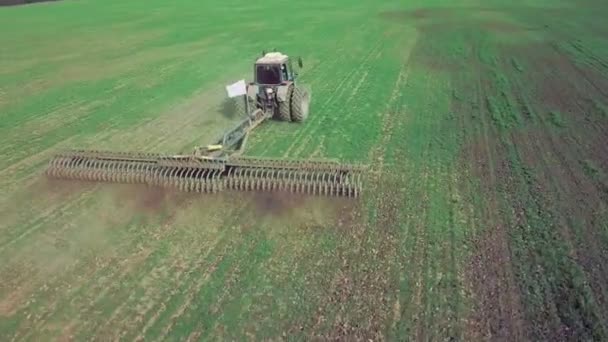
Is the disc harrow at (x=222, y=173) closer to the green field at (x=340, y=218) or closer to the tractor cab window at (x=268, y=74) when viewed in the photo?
the green field at (x=340, y=218)

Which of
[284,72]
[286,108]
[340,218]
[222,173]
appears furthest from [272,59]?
[340,218]

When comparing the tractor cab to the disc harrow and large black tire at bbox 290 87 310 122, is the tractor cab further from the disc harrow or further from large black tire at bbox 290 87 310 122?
the disc harrow

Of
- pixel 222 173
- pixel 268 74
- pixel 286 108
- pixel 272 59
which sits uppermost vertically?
pixel 272 59

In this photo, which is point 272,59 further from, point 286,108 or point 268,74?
point 286,108

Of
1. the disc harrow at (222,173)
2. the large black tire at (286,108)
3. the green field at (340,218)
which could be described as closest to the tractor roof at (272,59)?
the large black tire at (286,108)

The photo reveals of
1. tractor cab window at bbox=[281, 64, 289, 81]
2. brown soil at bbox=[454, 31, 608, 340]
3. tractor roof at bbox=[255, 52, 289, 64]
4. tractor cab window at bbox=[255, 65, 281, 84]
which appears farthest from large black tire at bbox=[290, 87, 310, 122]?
brown soil at bbox=[454, 31, 608, 340]

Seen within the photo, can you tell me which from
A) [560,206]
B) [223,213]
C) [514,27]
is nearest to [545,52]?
[514,27]
